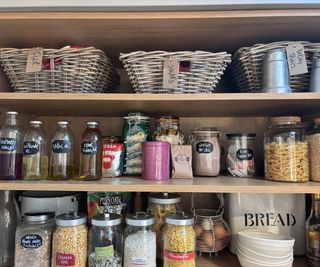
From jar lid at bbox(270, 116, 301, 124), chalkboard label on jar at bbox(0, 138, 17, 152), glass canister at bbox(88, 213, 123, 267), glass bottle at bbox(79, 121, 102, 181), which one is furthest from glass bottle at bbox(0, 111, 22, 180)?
jar lid at bbox(270, 116, 301, 124)

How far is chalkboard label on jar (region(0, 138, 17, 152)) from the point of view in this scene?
839mm

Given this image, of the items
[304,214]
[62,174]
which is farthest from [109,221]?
[304,214]

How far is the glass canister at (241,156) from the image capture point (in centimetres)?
94

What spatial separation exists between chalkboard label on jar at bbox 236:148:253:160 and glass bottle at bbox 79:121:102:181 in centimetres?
52

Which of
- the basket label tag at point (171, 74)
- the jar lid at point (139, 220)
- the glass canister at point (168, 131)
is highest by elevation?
the basket label tag at point (171, 74)

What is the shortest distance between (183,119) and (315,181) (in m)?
0.55

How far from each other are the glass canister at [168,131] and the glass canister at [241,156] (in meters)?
0.20

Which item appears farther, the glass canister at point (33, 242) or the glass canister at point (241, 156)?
the glass canister at point (241, 156)

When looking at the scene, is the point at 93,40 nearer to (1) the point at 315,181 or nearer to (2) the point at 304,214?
(1) the point at 315,181

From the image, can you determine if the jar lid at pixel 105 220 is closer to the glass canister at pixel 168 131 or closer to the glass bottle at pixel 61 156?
the glass bottle at pixel 61 156

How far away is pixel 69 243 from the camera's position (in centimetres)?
78

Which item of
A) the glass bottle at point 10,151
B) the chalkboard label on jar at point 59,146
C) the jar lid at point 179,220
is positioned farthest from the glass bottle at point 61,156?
the jar lid at point 179,220

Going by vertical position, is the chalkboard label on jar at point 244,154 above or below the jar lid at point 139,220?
above

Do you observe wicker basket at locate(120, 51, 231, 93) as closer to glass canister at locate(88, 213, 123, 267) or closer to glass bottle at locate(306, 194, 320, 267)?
glass canister at locate(88, 213, 123, 267)
